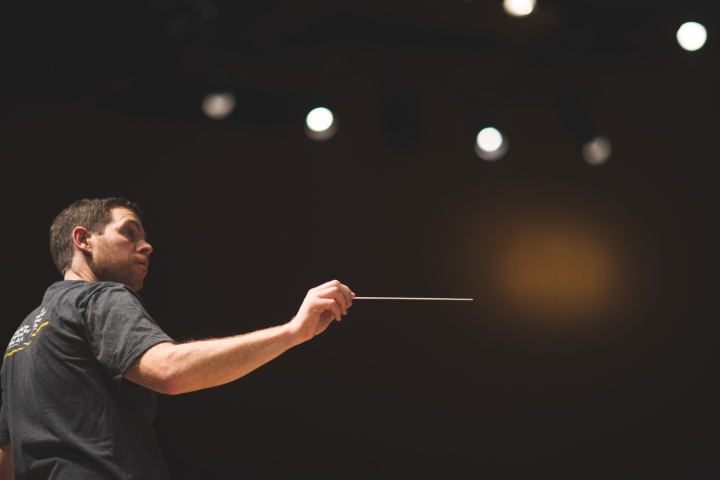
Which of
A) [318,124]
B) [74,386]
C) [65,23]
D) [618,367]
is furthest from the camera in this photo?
[318,124]

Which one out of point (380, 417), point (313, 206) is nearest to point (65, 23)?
point (313, 206)

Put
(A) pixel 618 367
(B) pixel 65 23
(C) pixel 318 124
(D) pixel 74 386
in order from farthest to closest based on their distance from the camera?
(C) pixel 318 124 → (A) pixel 618 367 → (B) pixel 65 23 → (D) pixel 74 386

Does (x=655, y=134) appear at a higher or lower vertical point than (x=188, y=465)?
higher

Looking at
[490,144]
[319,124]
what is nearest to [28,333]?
[319,124]

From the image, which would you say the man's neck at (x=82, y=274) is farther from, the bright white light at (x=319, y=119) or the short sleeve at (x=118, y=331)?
the bright white light at (x=319, y=119)

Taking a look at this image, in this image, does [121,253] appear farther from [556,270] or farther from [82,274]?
[556,270]

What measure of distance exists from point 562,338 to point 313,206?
1.34m

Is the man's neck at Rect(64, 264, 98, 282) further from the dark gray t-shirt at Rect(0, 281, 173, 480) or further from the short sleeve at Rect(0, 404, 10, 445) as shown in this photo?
the short sleeve at Rect(0, 404, 10, 445)

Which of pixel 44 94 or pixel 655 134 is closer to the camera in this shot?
pixel 44 94

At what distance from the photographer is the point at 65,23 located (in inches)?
108

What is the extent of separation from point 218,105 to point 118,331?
189cm

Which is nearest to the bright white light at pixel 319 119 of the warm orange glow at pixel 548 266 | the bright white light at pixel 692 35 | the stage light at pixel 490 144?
the stage light at pixel 490 144

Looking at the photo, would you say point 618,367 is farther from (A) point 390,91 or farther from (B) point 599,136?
(A) point 390,91

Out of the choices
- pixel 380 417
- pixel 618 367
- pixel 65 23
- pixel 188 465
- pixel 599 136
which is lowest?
pixel 188 465
